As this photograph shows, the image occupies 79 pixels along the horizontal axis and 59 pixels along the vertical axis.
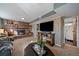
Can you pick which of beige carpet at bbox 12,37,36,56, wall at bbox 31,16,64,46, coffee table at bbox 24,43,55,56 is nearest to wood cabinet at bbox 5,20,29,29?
beige carpet at bbox 12,37,36,56

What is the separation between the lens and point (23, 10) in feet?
6.92

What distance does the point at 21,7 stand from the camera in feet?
6.69

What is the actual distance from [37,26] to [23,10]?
42 cm

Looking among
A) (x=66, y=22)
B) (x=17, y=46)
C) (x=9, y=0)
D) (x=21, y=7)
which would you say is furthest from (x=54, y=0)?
(x=17, y=46)

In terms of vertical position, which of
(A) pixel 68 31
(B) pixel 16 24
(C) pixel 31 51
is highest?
(B) pixel 16 24

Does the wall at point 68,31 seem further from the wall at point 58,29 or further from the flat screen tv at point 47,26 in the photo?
the flat screen tv at point 47,26

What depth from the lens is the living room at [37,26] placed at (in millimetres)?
2025

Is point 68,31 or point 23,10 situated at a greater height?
point 23,10

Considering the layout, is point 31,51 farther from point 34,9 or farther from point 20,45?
point 34,9

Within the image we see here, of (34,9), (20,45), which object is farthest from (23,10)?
(20,45)

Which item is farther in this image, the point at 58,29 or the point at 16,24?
the point at 16,24

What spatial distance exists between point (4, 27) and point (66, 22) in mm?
1165

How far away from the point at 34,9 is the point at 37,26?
1.14 ft

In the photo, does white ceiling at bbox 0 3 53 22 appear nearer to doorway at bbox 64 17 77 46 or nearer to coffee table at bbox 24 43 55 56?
doorway at bbox 64 17 77 46
